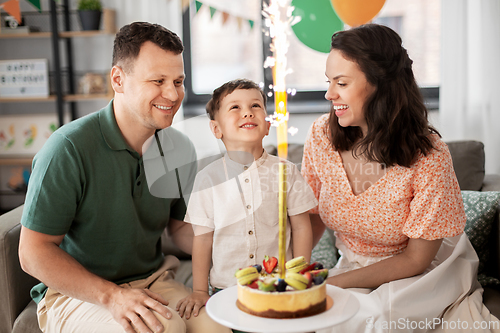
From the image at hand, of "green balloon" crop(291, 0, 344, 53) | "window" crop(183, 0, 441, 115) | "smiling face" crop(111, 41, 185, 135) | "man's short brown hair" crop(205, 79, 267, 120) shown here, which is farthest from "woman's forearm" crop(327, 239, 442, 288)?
"window" crop(183, 0, 441, 115)

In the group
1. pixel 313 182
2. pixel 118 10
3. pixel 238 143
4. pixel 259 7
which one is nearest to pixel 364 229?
pixel 313 182

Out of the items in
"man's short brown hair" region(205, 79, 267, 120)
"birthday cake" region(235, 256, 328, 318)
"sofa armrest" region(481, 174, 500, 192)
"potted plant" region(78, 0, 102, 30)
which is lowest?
"sofa armrest" region(481, 174, 500, 192)

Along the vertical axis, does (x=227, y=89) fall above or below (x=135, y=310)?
above

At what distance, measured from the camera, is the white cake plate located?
78 centimetres

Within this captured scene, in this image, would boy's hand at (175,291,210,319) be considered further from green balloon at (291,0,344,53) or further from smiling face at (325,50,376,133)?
green balloon at (291,0,344,53)

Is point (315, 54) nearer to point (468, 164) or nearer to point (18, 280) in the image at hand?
point (468, 164)

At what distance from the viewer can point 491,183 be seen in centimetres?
212

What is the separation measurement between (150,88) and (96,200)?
15.3 inches

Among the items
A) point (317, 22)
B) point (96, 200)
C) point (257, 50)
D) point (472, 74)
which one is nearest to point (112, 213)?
point (96, 200)

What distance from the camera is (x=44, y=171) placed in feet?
4.37

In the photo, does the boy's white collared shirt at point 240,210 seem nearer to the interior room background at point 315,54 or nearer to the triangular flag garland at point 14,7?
the interior room background at point 315,54

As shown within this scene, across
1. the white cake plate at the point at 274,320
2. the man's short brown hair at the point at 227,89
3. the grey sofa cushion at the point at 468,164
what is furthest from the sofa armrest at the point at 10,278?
the grey sofa cushion at the point at 468,164

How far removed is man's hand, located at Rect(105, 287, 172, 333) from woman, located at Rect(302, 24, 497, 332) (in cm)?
53

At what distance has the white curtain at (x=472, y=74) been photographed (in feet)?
9.52
